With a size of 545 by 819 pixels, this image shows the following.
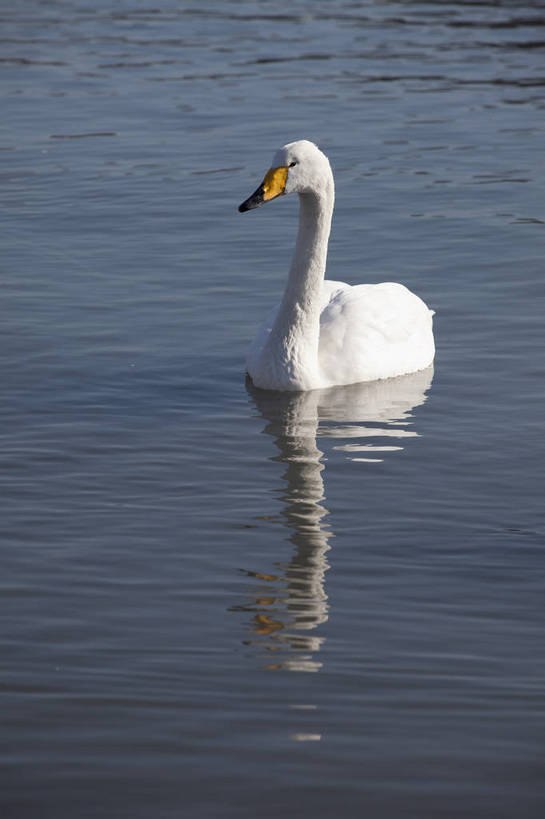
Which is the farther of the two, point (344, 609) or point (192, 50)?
point (192, 50)

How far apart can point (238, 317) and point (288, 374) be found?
199cm

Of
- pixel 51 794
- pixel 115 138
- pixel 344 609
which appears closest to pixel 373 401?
pixel 344 609

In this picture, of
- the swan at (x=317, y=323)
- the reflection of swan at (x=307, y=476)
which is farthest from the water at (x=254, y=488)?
the swan at (x=317, y=323)

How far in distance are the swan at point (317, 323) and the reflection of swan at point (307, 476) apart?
139 mm

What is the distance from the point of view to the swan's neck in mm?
10852

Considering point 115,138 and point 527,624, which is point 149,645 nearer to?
point 527,624

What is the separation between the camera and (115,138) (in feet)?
64.4

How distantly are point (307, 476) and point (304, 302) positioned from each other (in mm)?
2227

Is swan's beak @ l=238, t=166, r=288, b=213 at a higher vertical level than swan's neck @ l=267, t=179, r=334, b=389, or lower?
higher

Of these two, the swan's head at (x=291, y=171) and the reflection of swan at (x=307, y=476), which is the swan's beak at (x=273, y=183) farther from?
the reflection of swan at (x=307, y=476)

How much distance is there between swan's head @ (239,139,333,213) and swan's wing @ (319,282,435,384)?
127 centimetres

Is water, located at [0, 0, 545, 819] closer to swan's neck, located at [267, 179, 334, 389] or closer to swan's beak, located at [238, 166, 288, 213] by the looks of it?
swan's neck, located at [267, 179, 334, 389]

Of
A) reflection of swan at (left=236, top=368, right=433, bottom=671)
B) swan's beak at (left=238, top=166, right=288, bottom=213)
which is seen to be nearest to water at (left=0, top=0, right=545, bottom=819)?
reflection of swan at (left=236, top=368, right=433, bottom=671)

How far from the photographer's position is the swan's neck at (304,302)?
10.9 metres
